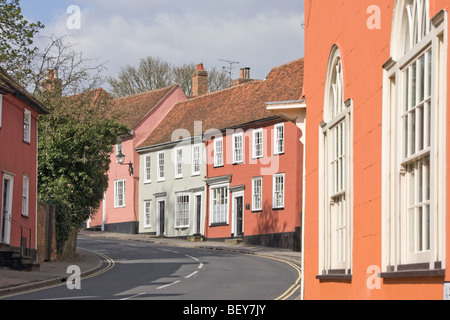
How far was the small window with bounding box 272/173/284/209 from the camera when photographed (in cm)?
4322

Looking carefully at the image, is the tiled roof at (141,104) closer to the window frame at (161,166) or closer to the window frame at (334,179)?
the window frame at (161,166)

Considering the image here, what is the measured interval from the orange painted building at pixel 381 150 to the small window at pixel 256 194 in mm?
34339

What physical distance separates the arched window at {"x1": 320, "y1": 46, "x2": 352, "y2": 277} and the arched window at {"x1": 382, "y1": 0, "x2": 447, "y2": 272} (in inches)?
59.2

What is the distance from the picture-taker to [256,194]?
45.6 m

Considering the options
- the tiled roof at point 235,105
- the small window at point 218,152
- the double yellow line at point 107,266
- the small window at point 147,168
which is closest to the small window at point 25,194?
the double yellow line at point 107,266

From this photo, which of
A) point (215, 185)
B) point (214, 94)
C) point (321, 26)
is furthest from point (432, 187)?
point (214, 94)

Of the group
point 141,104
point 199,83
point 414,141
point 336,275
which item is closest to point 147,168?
point 141,104

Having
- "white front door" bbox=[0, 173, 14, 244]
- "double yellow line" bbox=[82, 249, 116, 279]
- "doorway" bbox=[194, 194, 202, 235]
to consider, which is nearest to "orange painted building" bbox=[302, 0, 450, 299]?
"double yellow line" bbox=[82, 249, 116, 279]

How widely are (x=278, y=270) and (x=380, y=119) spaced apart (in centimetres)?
2179

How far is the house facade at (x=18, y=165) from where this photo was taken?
2856cm

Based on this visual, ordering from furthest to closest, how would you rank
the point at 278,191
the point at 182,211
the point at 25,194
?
the point at 182,211, the point at 278,191, the point at 25,194

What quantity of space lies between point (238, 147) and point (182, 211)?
701 centimetres

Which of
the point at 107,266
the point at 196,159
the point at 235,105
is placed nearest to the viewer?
the point at 107,266

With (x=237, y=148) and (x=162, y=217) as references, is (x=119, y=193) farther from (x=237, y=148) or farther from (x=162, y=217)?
(x=237, y=148)
